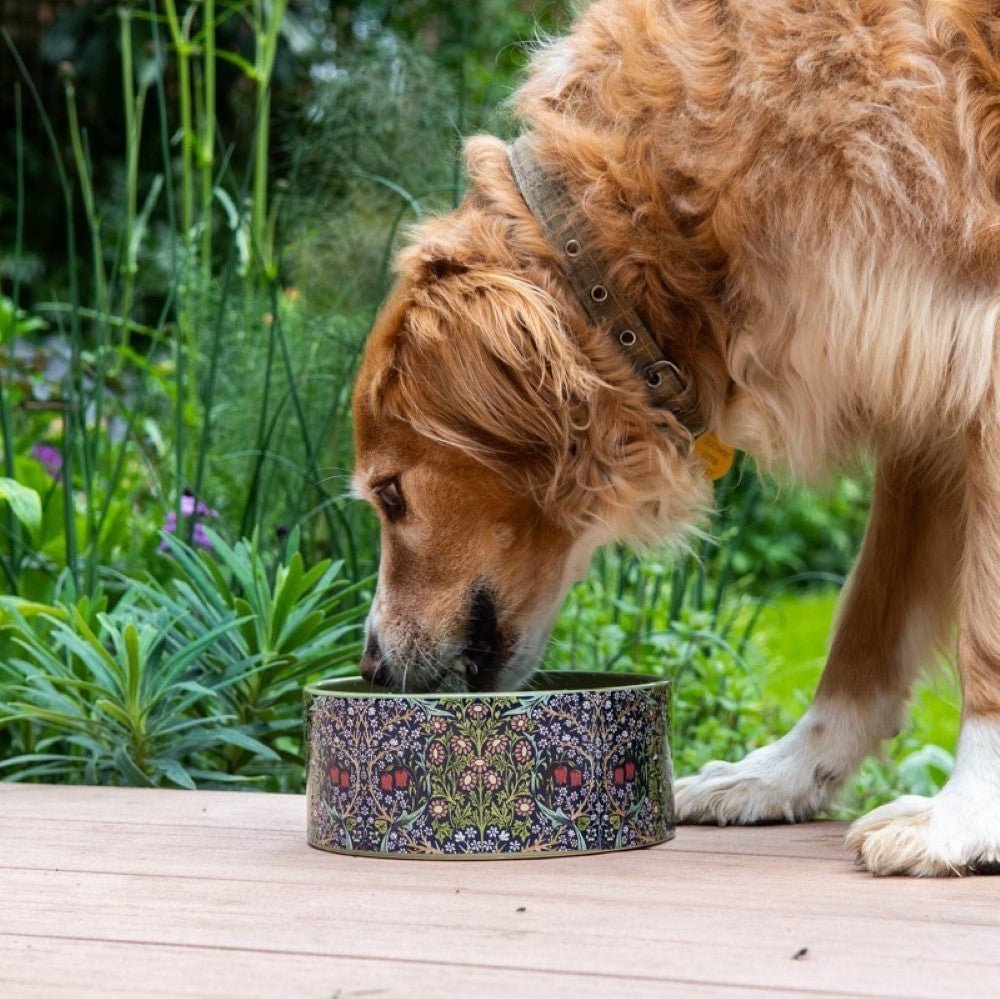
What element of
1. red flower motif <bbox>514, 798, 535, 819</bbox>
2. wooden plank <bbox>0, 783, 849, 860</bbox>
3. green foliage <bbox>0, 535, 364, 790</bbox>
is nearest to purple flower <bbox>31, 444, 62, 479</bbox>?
green foliage <bbox>0, 535, 364, 790</bbox>

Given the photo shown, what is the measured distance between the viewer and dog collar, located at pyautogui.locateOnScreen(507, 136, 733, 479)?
1955 millimetres

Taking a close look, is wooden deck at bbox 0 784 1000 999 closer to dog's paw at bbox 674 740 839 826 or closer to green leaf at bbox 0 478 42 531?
dog's paw at bbox 674 740 839 826

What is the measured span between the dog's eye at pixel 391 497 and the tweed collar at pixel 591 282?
0.37 meters

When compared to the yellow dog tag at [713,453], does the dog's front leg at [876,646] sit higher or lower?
lower

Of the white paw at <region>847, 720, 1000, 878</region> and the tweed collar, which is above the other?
the tweed collar

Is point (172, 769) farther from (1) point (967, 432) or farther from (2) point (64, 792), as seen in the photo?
(1) point (967, 432)

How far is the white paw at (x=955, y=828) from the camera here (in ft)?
5.60

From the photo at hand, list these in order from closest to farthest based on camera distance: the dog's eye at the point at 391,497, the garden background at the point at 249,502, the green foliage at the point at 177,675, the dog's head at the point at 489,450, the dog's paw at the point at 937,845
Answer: the dog's paw at the point at 937,845 → the dog's head at the point at 489,450 → the dog's eye at the point at 391,497 → the green foliage at the point at 177,675 → the garden background at the point at 249,502

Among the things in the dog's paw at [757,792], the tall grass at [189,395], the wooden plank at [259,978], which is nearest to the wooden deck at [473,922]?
the wooden plank at [259,978]

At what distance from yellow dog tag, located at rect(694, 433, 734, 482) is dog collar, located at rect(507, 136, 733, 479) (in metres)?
0.10

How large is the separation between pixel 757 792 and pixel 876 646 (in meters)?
0.30

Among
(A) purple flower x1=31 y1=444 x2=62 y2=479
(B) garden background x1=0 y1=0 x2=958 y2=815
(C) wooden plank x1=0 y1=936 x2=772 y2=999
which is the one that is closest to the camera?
(C) wooden plank x1=0 y1=936 x2=772 y2=999

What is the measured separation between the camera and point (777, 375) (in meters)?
1.99

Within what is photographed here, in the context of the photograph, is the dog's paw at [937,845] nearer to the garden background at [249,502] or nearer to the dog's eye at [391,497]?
the garden background at [249,502]
